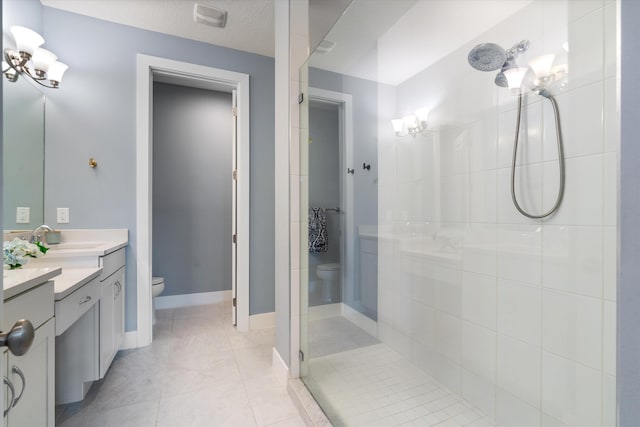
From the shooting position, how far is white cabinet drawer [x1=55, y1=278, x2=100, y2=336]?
1.27 metres

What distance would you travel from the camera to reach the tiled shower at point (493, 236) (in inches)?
44.4

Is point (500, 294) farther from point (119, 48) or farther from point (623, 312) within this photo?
point (119, 48)

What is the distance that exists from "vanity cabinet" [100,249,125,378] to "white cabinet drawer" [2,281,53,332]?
0.84m

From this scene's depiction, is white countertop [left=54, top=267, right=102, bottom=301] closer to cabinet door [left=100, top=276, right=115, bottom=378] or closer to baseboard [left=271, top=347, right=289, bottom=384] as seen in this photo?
cabinet door [left=100, top=276, right=115, bottom=378]

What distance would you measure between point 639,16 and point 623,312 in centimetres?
38

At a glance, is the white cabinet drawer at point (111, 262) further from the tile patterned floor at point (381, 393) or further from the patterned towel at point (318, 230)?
the tile patterned floor at point (381, 393)

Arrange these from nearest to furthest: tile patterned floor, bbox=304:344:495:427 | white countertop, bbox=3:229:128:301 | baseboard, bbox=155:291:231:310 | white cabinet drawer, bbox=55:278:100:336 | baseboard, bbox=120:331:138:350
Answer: white countertop, bbox=3:229:128:301 < white cabinet drawer, bbox=55:278:100:336 < tile patterned floor, bbox=304:344:495:427 < baseboard, bbox=120:331:138:350 < baseboard, bbox=155:291:231:310

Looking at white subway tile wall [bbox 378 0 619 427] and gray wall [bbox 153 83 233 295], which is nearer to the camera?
white subway tile wall [bbox 378 0 619 427]

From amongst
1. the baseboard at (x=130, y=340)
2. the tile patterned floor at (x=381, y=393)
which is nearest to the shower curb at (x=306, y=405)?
Result: the tile patterned floor at (x=381, y=393)

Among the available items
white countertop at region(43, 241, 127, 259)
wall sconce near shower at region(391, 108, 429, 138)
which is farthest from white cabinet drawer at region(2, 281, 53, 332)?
wall sconce near shower at region(391, 108, 429, 138)

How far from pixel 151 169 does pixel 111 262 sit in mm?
824

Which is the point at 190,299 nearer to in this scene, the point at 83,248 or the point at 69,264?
the point at 83,248

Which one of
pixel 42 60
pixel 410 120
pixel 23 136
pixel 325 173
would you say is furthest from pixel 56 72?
pixel 410 120

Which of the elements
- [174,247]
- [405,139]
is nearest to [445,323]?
[405,139]
